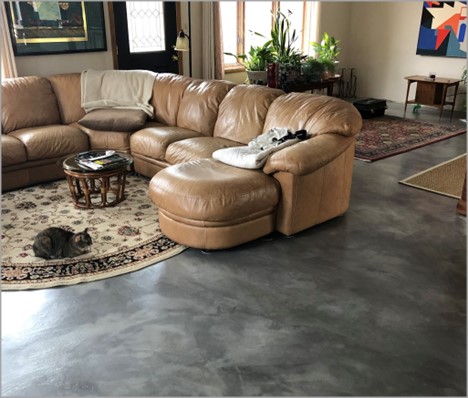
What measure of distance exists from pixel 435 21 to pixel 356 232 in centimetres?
537

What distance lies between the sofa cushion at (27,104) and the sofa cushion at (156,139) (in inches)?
37.1

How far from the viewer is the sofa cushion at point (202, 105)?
13.4ft

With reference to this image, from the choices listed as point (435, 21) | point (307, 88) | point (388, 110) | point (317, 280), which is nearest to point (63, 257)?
point (317, 280)

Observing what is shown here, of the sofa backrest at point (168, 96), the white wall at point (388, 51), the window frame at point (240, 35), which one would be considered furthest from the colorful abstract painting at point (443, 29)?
the sofa backrest at point (168, 96)

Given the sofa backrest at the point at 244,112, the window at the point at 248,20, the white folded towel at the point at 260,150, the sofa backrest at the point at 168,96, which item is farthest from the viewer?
the window at the point at 248,20

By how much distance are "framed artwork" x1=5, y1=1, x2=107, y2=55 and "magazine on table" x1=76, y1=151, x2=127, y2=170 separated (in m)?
1.93

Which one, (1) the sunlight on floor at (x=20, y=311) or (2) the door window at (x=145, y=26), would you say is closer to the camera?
(1) the sunlight on floor at (x=20, y=311)

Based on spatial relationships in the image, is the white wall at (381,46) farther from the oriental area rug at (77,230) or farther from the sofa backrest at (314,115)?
the oriental area rug at (77,230)

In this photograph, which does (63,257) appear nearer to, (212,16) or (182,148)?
(182,148)

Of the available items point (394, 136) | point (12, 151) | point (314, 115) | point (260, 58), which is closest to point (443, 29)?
point (394, 136)

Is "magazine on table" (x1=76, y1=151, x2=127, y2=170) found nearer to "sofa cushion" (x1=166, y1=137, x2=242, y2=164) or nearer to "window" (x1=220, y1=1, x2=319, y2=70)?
"sofa cushion" (x1=166, y1=137, x2=242, y2=164)

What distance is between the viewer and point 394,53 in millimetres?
7750

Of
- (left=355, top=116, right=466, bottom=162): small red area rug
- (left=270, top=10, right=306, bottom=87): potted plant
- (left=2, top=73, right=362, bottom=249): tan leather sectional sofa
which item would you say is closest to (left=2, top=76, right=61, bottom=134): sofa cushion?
(left=2, top=73, right=362, bottom=249): tan leather sectional sofa

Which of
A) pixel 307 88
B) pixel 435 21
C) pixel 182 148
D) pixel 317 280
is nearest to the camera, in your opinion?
pixel 317 280
